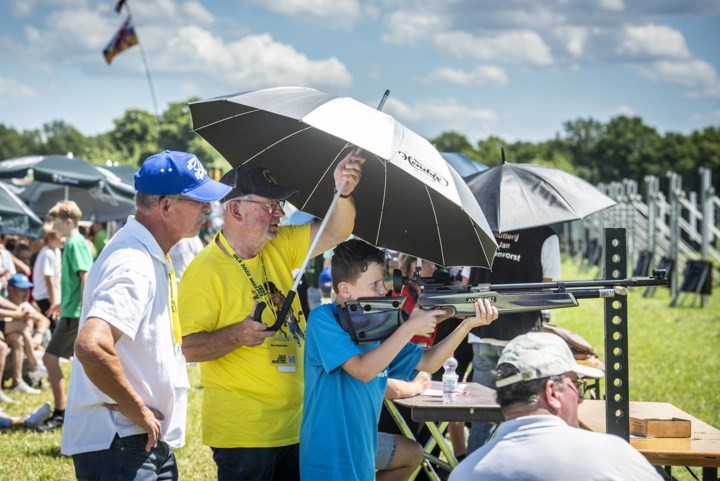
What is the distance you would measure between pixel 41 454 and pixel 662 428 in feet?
17.5

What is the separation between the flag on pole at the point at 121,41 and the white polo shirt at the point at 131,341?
24.9 metres

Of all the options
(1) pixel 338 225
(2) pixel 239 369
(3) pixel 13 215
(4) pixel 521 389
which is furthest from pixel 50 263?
(4) pixel 521 389

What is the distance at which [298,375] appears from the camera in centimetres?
393

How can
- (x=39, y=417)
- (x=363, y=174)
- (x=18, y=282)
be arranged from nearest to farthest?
(x=363, y=174) < (x=39, y=417) < (x=18, y=282)

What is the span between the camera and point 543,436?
267cm

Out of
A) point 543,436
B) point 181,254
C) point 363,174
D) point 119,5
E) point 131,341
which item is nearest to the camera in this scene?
point 543,436

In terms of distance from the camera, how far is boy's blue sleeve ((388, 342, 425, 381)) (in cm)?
416

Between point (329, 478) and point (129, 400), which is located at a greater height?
point (129, 400)

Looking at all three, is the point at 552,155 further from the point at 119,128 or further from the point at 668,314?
the point at 668,314

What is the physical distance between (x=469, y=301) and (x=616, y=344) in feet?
A: 2.20

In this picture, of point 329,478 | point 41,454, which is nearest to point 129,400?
point 329,478

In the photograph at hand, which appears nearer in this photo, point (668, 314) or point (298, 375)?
point (298, 375)

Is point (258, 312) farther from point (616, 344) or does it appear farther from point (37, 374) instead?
point (37, 374)

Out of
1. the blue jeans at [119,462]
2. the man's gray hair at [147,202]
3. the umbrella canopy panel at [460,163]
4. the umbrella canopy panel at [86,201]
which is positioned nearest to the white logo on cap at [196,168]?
the man's gray hair at [147,202]
